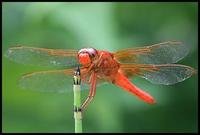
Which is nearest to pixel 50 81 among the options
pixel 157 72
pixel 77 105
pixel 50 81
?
pixel 50 81

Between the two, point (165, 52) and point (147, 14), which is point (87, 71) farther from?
point (147, 14)

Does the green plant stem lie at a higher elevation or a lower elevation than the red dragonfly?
lower

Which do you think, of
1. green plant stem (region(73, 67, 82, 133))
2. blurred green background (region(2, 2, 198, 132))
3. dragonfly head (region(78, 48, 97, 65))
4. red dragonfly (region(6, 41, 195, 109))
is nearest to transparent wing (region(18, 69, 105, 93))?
red dragonfly (region(6, 41, 195, 109))

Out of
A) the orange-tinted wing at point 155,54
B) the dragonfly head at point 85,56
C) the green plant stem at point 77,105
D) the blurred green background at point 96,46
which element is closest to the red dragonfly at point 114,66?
the orange-tinted wing at point 155,54

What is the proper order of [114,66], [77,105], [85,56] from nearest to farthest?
1. [77,105]
2. [85,56]
3. [114,66]

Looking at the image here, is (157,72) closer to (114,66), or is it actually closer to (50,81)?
(114,66)

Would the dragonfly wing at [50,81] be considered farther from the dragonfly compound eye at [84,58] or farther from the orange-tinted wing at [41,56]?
the dragonfly compound eye at [84,58]

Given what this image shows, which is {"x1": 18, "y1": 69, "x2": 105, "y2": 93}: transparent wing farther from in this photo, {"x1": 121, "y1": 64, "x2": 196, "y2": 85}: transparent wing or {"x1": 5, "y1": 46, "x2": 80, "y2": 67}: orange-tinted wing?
{"x1": 121, "y1": 64, "x2": 196, "y2": 85}: transparent wing
